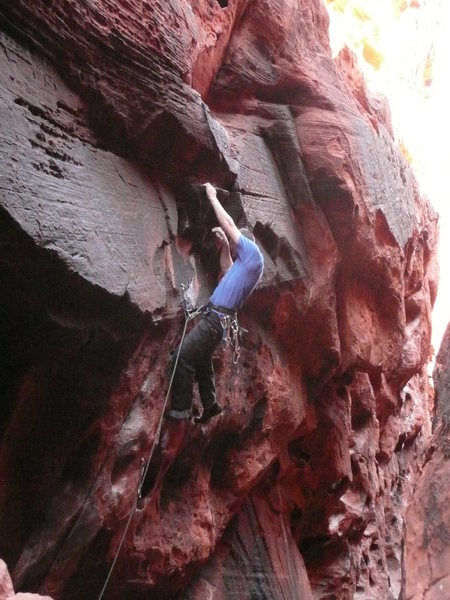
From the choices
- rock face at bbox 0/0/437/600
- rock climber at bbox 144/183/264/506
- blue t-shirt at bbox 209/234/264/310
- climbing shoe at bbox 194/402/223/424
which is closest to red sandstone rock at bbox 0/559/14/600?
rock face at bbox 0/0/437/600

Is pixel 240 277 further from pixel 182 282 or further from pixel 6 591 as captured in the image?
pixel 6 591

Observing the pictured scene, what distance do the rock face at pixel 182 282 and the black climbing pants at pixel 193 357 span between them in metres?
0.16

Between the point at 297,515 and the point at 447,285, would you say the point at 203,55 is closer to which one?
the point at 297,515

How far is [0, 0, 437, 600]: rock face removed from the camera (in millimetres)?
4488

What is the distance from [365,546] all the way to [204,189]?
22.4 feet

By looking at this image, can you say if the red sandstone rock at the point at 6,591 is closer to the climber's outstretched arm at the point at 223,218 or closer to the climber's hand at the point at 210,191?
the climber's outstretched arm at the point at 223,218

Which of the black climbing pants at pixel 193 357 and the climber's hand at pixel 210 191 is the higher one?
the climber's hand at pixel 210 191

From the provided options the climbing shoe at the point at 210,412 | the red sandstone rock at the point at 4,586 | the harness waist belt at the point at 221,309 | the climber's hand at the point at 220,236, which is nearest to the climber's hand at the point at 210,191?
the climber's hand at the point at 220,236

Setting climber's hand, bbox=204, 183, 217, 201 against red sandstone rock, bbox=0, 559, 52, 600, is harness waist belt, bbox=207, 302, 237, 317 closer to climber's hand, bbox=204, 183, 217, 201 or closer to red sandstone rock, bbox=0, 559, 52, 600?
climber's hand, bbox=204, 183, 217, 201

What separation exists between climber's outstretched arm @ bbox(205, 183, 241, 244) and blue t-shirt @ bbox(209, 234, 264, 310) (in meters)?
0.06

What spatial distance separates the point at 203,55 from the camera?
Result: 6.33 metres

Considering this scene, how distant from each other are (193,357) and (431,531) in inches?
97.7

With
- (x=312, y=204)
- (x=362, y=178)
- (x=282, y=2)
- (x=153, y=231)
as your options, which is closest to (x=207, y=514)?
(x=153, y=231)

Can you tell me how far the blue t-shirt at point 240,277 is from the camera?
17.3 feet
